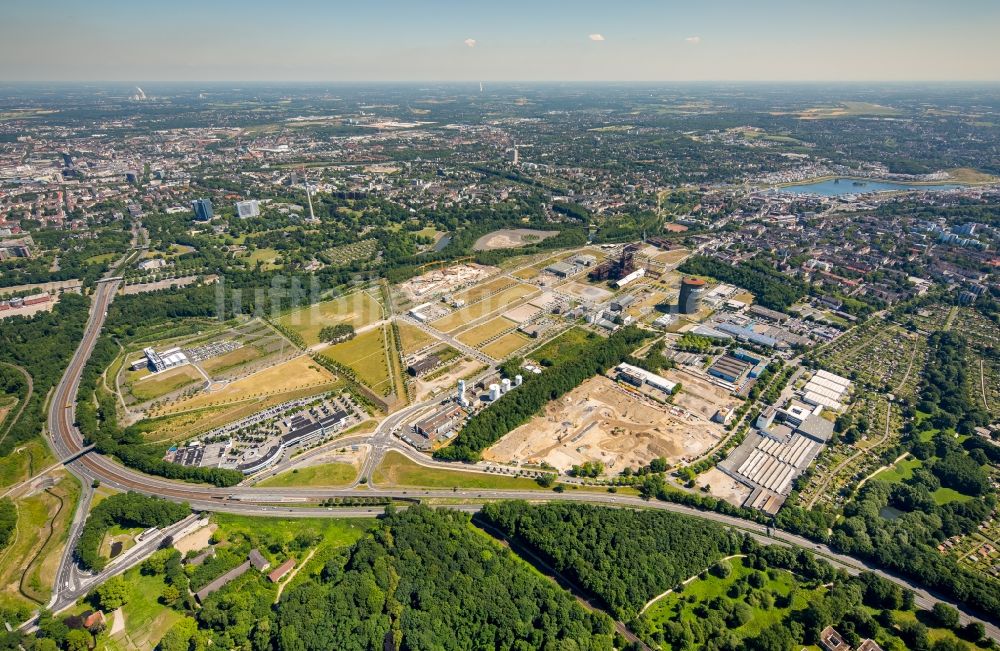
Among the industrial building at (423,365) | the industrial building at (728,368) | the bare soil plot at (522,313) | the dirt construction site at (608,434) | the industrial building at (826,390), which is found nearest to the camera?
the dirt construction site at (608,434)

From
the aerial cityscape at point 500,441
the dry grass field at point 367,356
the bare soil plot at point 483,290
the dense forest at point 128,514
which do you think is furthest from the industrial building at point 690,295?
the dense forest at point 128,514

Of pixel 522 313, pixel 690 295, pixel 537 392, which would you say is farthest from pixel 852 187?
pixel 537 392

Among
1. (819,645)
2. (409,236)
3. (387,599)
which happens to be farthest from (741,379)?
(409,236)

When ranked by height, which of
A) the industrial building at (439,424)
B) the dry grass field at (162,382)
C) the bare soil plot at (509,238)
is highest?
the bare soil plot at (509,238)

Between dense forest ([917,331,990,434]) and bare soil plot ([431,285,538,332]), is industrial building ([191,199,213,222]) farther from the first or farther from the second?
dense forest ([917,331,990,434])

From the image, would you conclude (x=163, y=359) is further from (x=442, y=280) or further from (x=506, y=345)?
(x=506, y=345)

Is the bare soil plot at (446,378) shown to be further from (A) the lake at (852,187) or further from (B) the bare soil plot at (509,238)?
(A) the lake at (852,187)

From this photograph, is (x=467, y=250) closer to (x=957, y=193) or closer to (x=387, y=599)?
(x=387, y=599)
